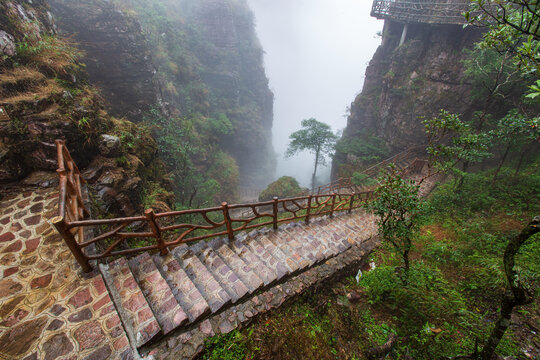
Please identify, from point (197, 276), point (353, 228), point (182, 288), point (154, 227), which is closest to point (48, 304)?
point (154, 227)

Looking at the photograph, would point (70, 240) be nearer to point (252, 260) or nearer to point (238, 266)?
point (238, 266)

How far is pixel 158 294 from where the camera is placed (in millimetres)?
2654

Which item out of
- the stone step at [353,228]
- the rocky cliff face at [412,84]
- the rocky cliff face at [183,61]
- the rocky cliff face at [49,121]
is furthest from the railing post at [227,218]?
the rocky cliff face at [412,84]

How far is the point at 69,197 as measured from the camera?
9.87 feet

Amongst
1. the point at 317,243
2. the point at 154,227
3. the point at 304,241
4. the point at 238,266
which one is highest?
the point at 154,227

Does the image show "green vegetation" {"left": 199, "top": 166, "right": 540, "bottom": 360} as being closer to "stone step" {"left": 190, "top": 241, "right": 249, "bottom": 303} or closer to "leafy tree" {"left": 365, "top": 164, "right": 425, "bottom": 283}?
"leafy tree" {"left": 365, "top": 164, "right": 425, "bottom": 283}

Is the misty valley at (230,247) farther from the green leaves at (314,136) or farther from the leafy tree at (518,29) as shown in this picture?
the green leaves at (314,136)

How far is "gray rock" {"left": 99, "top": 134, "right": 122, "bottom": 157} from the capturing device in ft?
17.2

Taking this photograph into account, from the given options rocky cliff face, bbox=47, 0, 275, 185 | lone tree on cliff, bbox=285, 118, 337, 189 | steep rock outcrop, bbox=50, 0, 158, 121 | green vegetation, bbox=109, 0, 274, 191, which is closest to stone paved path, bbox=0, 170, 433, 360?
green vegetation, bbox=109, 0, 274, 191

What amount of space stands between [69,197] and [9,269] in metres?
1.09

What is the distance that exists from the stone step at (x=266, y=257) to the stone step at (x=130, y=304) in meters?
1.99

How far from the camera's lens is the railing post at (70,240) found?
2127 mm

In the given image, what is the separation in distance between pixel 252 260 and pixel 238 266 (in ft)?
1.13

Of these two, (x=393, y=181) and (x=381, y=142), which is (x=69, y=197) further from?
(x=381, y=142)
